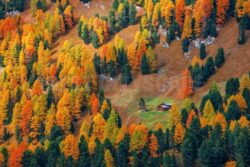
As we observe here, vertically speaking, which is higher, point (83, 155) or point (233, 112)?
point (233, 112)

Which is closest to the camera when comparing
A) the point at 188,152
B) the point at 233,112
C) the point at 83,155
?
the point at 188,152

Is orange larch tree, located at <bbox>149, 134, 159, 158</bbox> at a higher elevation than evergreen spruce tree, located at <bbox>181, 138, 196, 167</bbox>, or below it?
higher

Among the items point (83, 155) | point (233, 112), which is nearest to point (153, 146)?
point (83, 155)

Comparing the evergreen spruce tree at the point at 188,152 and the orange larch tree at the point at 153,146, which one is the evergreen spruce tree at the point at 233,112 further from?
the orange larch tree at the point at 153,146

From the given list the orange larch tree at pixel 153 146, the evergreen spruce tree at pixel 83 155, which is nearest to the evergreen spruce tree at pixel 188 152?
the orange larch tree at pixel 153 146

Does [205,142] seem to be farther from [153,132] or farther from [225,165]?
[153,132]

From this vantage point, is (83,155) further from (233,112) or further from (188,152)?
(233,112)

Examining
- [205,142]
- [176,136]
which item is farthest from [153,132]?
[205,142]

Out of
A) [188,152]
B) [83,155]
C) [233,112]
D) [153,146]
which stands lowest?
[188,152]

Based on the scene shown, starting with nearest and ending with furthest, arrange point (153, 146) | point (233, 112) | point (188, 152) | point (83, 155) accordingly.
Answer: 1. point (188, 152)
2. point (153, 146)
3. point (83, 155)
4. point (233, 112)

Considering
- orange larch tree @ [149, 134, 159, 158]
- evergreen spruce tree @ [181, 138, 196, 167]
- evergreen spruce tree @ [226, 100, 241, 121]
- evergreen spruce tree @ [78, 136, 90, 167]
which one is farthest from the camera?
evergreen spruce tree @ [226, 100, 241, 121]

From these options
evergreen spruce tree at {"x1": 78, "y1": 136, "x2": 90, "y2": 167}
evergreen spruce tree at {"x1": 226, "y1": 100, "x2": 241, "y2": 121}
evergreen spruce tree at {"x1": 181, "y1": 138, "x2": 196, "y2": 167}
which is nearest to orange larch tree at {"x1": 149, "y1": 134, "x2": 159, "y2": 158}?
evergreen spruce tree at {"x1": 181, "y1": 138, "x2": 196, "y2": 167}

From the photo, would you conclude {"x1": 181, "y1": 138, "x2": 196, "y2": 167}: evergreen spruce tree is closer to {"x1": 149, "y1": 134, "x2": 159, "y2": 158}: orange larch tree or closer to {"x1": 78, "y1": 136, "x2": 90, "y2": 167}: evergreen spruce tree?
{"x1": 149, "y1": 134, "x2": 159, "y2": 158}: orange larch tree
